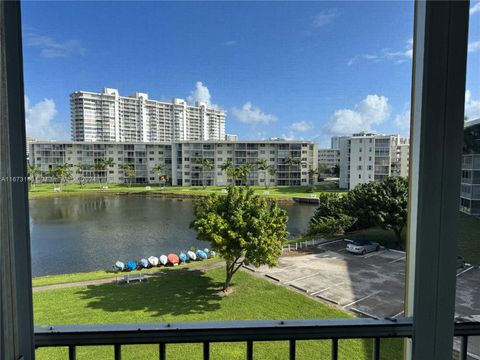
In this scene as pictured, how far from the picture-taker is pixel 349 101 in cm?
173

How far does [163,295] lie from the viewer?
4.54m

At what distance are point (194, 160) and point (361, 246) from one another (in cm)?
385

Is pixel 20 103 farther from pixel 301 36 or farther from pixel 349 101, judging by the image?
pixel 349 101

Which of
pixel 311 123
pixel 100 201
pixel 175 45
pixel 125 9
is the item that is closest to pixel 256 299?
pixel 100 201

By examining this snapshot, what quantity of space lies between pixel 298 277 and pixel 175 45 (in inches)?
181

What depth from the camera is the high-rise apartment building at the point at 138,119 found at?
2.57 meters

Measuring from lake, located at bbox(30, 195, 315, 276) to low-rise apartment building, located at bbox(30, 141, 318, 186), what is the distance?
127cm

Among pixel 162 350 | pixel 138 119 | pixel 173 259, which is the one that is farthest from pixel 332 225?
pixel 162 350

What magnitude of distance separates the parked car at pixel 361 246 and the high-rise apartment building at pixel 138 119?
12.0ft

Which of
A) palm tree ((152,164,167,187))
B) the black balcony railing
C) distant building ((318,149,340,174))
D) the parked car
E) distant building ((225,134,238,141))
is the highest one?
distant building ((225,134,238,141))

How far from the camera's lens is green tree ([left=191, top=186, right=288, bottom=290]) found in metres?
4.71

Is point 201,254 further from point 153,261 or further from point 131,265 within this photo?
point 131,265

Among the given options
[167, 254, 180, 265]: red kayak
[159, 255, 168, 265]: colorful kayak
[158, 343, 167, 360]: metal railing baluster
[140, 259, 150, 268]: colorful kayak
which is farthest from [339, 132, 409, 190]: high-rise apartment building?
[140, 259, 150, 268]: colorful kayak

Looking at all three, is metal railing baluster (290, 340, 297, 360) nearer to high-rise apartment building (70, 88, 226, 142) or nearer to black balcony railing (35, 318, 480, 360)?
black balcony railing (35, 318, 480, 360)
